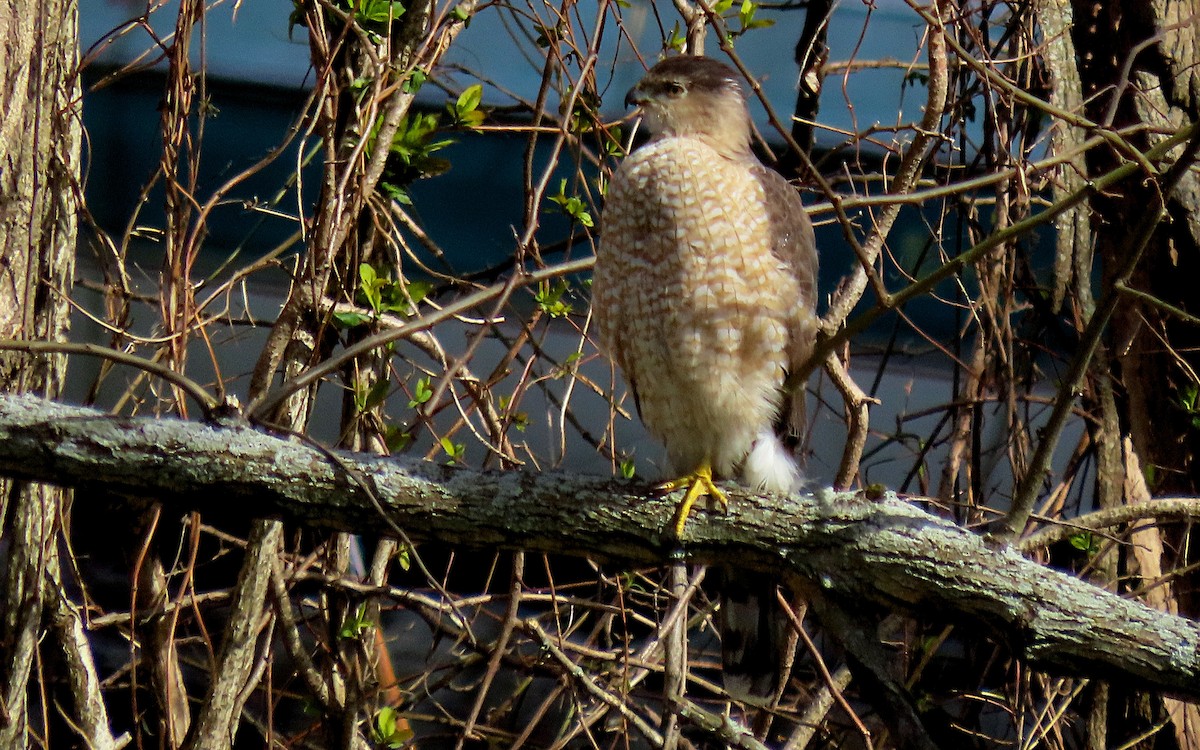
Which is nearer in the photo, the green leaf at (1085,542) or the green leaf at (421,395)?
the green leaf at (421,395)

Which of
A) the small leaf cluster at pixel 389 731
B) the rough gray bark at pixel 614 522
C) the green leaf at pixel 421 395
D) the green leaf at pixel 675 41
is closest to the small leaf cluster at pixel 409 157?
the green leaf at pixel 421 395

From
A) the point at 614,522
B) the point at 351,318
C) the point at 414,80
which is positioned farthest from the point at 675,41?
the point at 614,522

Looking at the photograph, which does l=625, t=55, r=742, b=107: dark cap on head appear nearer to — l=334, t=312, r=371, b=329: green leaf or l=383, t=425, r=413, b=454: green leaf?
l=334, t=312, r=371, b=329: green leaf

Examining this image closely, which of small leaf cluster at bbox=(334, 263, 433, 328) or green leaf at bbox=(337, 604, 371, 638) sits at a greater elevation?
small leaf cluster at bbox=(334, 263, 433, 328)

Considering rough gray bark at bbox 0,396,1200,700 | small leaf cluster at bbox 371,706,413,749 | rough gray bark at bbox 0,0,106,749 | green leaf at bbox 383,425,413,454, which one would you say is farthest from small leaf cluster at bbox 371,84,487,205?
small leaf cluster at bbox 371,706,413,749

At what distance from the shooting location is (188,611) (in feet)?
10.9

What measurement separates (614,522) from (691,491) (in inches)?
8.6

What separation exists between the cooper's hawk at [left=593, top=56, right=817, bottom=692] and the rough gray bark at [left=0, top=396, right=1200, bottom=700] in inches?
9.4

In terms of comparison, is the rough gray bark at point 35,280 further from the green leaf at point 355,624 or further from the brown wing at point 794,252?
the brown wing at point 794,252

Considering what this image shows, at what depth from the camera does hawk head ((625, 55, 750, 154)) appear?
266 cm

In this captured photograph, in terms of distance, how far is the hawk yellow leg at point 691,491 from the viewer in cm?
214

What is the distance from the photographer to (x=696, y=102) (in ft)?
8.77

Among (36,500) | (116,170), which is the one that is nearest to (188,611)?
(36,500)

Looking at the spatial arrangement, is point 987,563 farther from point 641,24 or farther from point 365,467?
point 641,24
